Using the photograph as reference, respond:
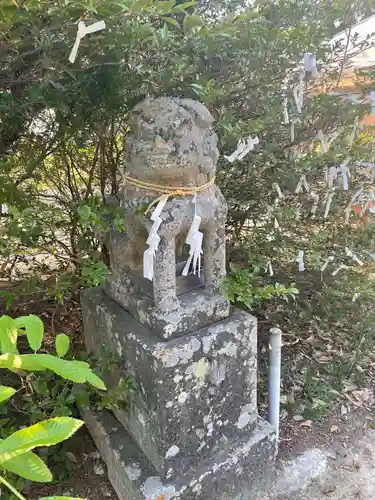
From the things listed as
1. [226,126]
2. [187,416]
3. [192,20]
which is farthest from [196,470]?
[192,20]

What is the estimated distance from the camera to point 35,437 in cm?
54

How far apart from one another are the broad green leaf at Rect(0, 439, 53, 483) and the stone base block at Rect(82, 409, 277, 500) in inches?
42.3

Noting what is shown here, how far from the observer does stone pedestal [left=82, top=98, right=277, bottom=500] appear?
139 centimetres

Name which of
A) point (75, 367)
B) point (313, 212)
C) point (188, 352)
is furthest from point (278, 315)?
point (75, 367)

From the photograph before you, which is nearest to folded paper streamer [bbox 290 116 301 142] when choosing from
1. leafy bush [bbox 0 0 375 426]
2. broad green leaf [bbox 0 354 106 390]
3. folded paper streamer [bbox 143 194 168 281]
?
leafy bush [bbox 0 0 375 426]

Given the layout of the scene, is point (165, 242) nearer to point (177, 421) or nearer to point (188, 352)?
point (188, 352)

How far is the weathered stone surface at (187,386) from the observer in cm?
148

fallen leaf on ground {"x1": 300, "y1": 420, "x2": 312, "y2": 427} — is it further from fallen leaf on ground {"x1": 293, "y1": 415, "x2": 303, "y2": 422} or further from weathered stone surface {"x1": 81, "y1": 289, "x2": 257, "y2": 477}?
weathered stone surface {"x1": 81, "y1": 289, "x2": 257, "y2": 477}

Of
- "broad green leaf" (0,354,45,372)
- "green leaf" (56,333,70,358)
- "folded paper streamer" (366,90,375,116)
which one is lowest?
"green leaf" (56,333,70,358)

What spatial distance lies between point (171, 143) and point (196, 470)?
1146mm

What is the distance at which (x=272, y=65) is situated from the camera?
1.75 m

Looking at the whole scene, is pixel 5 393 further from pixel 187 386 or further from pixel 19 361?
pixel 187 386

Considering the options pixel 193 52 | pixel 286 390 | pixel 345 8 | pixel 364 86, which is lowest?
pixel 286 390

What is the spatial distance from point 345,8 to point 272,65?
1.22 ft
